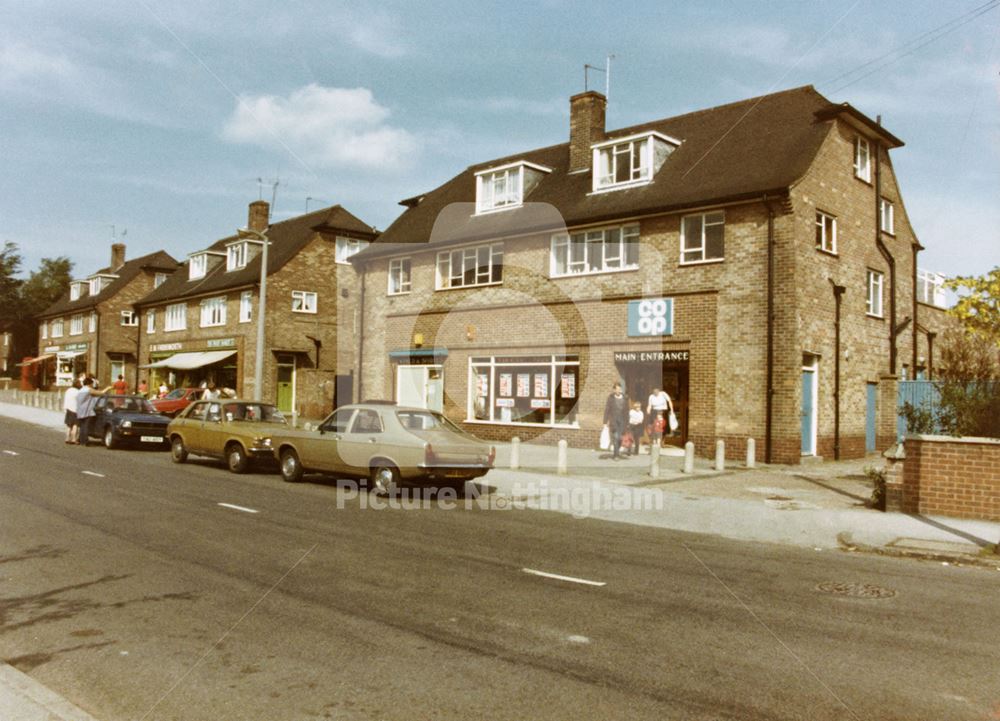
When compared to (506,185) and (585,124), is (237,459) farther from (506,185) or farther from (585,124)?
(585,124)

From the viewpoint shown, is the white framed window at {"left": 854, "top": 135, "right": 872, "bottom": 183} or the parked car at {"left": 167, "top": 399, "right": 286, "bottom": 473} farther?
the white framed window at {"left": 854, "top": 135, "right": 872, "bottom": 183}

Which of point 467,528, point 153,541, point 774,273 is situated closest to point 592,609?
point 467,528

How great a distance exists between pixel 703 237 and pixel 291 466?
12583 mm

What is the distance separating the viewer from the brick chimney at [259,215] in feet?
148

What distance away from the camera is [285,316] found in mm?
38375

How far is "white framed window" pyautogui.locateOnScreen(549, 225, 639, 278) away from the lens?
2228 centimetres

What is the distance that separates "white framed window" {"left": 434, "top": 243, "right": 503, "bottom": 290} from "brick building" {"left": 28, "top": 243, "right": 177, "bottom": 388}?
3327cm

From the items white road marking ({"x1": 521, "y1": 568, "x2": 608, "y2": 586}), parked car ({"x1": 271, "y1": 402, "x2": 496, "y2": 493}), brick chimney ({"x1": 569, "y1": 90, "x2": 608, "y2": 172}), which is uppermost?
brick chimney ({"x1": 569, "y1": 90, "x2": 608, "y2": 172})

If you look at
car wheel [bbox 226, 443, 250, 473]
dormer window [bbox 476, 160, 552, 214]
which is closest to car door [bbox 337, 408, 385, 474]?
car wheel [bbox 226, 443, 250, 473]

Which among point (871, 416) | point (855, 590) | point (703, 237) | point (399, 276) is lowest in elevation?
point (855, 590)

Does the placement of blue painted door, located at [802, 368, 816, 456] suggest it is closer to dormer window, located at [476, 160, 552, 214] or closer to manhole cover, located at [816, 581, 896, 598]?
dormer window, located at [476, 160, 552, 214]

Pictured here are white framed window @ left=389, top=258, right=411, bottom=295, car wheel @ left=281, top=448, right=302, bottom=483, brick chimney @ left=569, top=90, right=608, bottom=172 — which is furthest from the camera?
white framed window @ left=389, top=258, right=411, bottom=295

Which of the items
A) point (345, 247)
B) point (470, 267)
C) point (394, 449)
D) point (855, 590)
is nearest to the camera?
point (855, 590)

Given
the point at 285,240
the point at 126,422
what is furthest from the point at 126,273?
the point at 126,422
